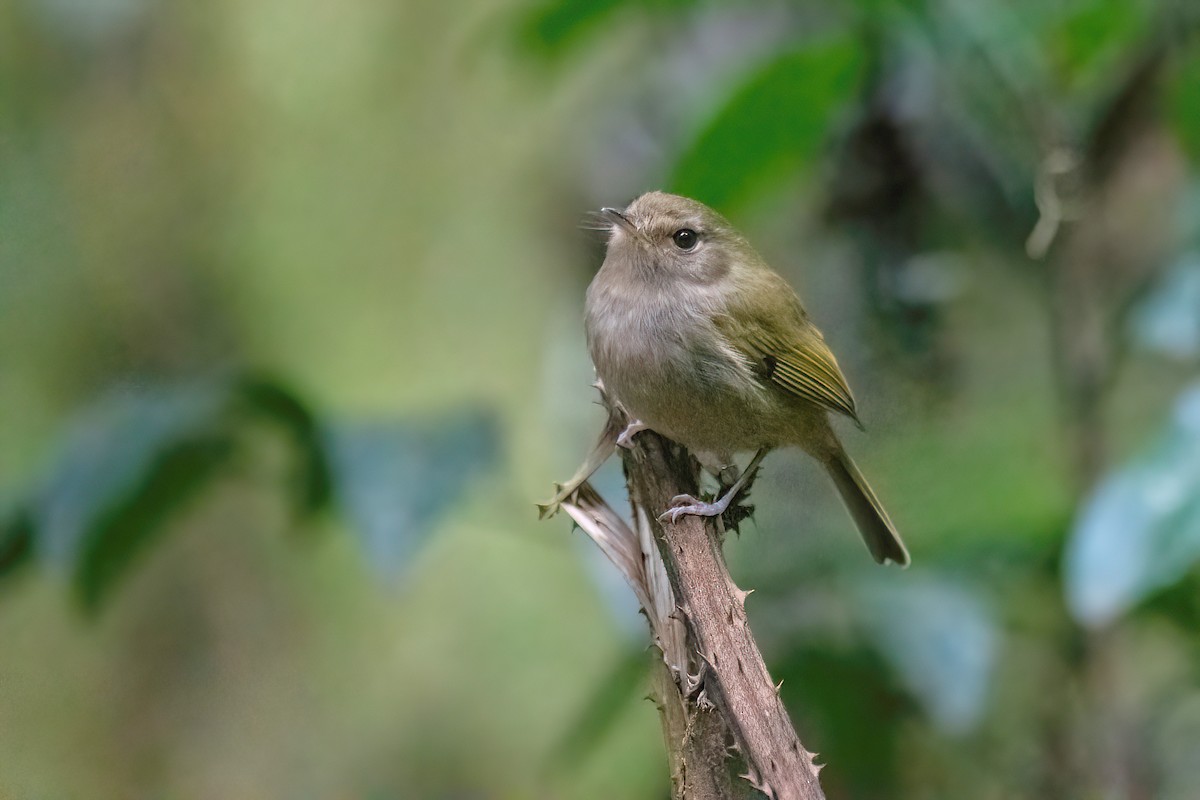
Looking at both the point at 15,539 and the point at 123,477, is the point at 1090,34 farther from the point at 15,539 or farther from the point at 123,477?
the point at 15,539

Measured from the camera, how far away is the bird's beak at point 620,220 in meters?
3.10

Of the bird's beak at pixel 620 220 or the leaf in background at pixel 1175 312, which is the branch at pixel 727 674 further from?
the leaf in background at pixel 1175 312

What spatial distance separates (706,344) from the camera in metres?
3.01

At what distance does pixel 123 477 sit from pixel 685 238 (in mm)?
1615

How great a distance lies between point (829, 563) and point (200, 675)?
2.34 metres

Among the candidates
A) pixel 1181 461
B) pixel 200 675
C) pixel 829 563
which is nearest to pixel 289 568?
pixel 200 675

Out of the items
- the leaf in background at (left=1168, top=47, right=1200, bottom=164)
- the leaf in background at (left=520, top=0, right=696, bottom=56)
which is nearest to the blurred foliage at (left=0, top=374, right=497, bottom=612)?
the leaf in background at (left=520, top=0, right=696, bottom=56)

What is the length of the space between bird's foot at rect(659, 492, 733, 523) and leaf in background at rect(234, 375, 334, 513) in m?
1.03

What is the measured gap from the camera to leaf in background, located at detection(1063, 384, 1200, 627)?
95.9 inches

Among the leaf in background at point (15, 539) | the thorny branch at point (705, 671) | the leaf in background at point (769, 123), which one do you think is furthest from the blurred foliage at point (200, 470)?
the leaf in background at point (769, 123)

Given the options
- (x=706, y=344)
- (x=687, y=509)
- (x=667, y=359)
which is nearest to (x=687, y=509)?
(x=687, y=509)

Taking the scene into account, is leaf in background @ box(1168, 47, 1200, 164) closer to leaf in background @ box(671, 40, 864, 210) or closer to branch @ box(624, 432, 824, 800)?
leaf in background @ box(671, 40, 864, 210)

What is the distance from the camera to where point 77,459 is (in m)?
2.83

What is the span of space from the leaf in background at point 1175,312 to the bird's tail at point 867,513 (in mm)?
879
